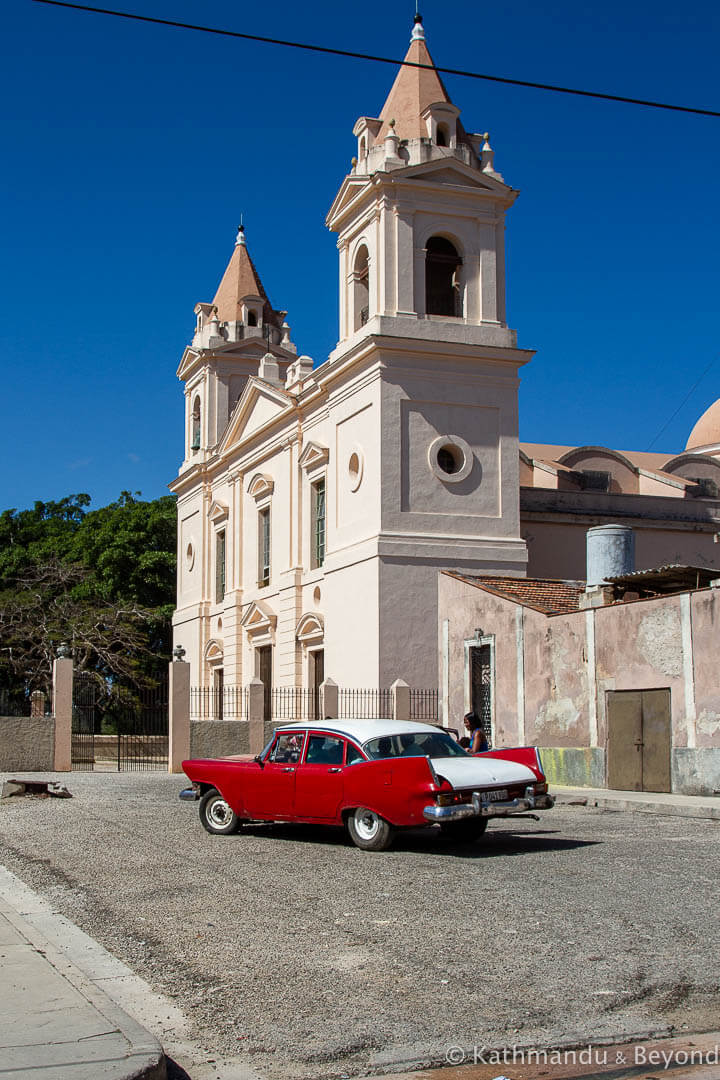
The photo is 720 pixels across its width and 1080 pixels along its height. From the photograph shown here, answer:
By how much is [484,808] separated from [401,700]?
15899 millimetres

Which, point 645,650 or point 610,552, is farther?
point 610,552

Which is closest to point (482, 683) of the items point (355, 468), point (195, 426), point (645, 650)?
point (645, 650)

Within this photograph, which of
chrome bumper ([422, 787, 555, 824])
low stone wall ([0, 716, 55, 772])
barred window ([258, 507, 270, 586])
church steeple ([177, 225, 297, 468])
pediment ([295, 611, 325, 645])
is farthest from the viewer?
church steeple ([177, 225, 297, 468])

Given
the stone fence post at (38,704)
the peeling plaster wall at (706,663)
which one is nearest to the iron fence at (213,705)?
the stone fence post at (38,704)

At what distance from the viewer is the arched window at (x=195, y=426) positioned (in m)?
47.5

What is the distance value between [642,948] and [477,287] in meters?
25.8

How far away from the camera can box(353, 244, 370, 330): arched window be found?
32188mm

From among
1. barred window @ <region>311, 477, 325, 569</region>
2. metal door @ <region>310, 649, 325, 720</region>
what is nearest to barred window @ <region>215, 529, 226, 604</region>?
barred window @ <region>311, 477, 325, 569</region>

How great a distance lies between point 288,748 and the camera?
42.1 feet

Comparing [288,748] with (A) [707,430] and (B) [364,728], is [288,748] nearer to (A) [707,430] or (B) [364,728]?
(B) [364,728]

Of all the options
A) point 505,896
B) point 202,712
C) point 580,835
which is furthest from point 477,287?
point 505,896

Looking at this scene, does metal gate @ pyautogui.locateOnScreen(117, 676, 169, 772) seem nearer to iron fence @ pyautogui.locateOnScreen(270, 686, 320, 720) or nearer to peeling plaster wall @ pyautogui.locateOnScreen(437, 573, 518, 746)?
iron fence @ pyautogui.locateOnScreen(270, 686, 320, 720)

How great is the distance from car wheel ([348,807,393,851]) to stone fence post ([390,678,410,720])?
15.2 meters

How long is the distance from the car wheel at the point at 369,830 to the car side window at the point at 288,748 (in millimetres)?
971
